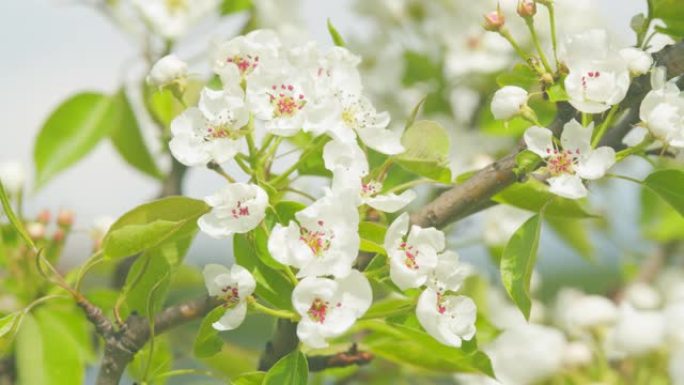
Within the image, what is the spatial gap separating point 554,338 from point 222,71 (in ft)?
3.57

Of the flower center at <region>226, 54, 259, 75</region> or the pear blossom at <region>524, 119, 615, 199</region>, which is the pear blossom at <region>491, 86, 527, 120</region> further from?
the flower center at <region>226, 54, 259, 75</region>

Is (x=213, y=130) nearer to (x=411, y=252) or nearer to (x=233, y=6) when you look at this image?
(x=411, y=252)

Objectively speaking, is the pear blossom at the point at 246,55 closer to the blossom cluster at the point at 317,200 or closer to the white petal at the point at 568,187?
the blossom cluster at the point at 317,200

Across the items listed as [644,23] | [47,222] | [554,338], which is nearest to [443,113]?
[554,338]

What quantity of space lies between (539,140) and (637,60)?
0.10 m

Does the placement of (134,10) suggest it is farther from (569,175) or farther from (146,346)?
(569,175)

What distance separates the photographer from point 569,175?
32.5 inches

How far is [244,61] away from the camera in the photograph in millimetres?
878

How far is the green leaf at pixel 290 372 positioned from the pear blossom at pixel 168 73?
0.27 metres

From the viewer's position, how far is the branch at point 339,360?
102cm

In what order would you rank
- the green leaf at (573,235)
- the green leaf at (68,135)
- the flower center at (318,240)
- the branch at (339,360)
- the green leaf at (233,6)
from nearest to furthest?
1. the flower center at (318,240)
2. the branch at (339,360)
3. the green leaf at (68,135)
4. the green leaf at (233,6)
5. the green leaf at (573,235)

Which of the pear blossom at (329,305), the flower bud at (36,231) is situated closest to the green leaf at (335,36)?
the pear blossom at (329,305)

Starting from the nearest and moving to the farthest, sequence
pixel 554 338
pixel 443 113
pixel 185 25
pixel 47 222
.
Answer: pixel 47 222 → pixel 185 25 → pixel 554 338 → pixel 443 113

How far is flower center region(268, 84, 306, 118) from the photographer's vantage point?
0.84m
